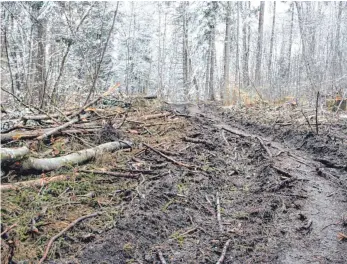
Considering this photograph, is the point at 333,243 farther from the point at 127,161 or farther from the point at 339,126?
the point at 339,126

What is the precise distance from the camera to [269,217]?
3582 mm

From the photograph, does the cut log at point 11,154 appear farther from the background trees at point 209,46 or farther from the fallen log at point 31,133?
the background trees at point 209,46

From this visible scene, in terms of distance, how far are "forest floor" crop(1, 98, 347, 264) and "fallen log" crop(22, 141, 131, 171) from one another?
0.35 feet

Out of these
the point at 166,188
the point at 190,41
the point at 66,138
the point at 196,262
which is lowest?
the point at 196,262

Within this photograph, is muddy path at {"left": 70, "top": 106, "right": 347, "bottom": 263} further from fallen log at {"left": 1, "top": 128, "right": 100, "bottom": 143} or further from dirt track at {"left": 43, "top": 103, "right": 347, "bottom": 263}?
fallen log at {"left": 1, "top": 128, "right": 100, "bottom": 143}

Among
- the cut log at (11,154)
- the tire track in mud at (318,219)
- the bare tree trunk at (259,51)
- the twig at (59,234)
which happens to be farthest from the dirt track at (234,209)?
the bare tree trunk at (259,51)

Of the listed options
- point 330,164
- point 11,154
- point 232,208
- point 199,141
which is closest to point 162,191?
point 232,208

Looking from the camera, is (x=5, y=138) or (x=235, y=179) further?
(x=235, y=179)

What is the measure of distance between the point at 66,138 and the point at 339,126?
6.63 m

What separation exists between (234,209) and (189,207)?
1.93 feet

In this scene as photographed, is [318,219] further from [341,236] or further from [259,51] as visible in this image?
[259,51]

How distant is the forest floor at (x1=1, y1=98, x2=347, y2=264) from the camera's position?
9.22 feet

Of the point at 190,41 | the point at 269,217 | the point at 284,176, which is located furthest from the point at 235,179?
the point at 190,41

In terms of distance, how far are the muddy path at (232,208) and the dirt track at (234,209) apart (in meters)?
0.01
